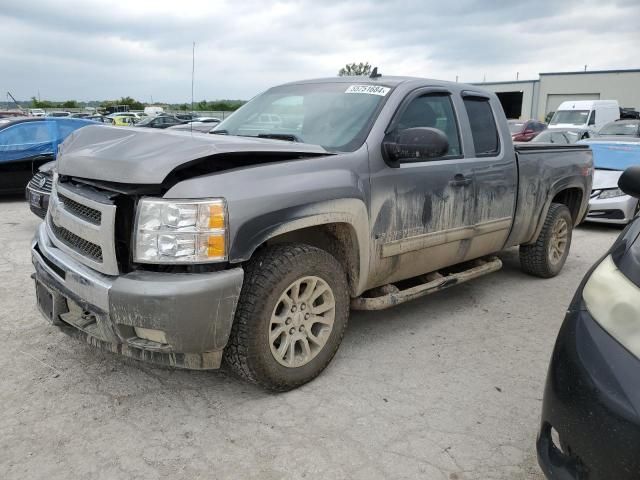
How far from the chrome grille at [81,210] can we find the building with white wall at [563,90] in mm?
35905

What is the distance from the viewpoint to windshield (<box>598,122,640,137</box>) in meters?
14.3

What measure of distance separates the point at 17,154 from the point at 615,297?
32.7 feet

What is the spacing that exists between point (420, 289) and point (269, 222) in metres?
1.51

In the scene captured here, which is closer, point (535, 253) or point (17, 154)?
point (535, 253)

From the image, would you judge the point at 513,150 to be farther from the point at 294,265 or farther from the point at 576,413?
the point at 576,413

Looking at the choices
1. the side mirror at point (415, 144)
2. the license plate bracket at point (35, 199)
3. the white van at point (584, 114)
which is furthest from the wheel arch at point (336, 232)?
→ the white van at point (584, 114)

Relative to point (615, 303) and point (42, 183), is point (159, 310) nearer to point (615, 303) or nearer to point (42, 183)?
point (615, 303)

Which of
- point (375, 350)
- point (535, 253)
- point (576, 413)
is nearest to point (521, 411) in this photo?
point (375, 350)

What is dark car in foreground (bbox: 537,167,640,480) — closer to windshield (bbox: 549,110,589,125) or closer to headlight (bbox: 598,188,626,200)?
headlight (bbox: 598,188,626,200)

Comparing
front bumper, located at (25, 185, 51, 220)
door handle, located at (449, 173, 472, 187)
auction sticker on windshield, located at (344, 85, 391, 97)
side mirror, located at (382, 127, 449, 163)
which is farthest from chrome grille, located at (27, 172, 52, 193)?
door handle, located at (449, 173, 472, 187)

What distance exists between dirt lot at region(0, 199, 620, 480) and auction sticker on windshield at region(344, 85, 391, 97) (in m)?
1.72

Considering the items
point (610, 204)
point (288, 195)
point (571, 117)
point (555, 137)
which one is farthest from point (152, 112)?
point (288, 195)

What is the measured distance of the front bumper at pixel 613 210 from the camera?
7961 millimetres

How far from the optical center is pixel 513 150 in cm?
453
